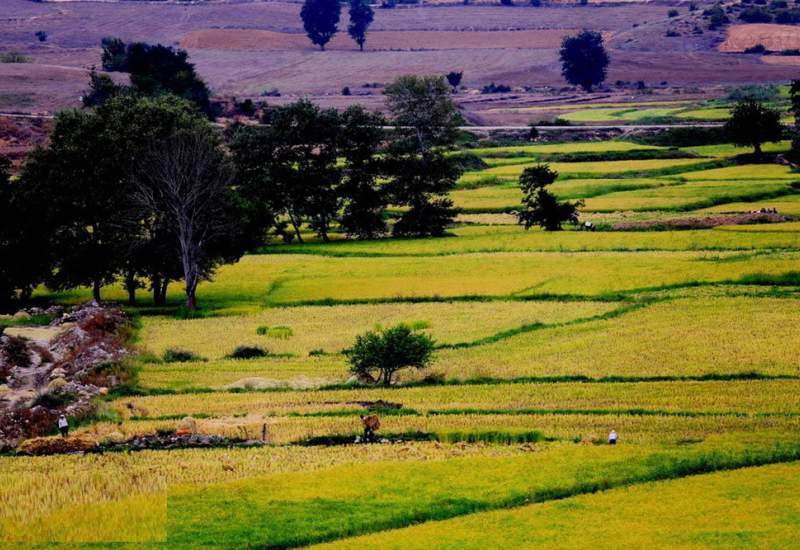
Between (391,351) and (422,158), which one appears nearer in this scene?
(391,351)

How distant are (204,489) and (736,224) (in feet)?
178

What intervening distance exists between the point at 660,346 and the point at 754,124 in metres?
69.4

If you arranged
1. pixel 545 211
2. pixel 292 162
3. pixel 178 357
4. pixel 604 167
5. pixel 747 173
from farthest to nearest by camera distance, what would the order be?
pixel 604 167 < pixel 747 173 < pixel 292 162 < pixel 545 211 < pixel 178 357

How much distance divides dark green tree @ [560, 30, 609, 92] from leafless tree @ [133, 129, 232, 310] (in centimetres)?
12346

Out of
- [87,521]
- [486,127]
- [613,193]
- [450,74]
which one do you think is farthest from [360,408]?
[450,74]

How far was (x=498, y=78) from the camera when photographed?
643 feet

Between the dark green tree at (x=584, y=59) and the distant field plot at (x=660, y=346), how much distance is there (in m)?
133

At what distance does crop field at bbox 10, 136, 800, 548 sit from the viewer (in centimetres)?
2508

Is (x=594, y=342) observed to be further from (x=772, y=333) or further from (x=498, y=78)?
(x=498, y=78)

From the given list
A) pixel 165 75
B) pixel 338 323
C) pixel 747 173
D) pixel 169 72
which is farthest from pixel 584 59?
pixel 338 323

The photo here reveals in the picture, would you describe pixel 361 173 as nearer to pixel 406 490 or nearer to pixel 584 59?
pixel 406 490

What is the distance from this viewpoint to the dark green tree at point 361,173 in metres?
85.8

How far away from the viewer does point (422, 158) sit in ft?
287

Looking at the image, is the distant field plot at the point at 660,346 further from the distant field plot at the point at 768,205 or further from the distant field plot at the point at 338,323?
the distant field plot at the point at 768,205
